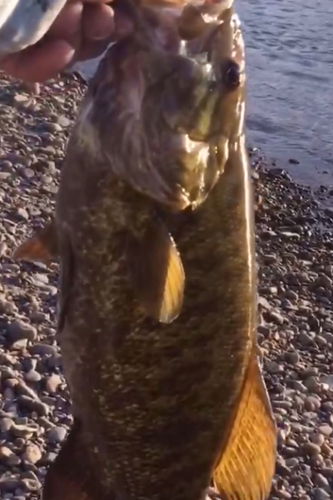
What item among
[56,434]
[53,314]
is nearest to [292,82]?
[53,314]

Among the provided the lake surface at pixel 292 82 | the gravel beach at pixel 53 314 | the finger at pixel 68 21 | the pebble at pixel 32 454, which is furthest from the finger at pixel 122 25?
the lake surface at pixel 292 82

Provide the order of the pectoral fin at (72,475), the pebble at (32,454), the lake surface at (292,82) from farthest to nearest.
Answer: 1. the lake surface at (292,82)
2. the pebble at (32,454)
3. the pectoral fin at (72,475)

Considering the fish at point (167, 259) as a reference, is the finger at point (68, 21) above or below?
above

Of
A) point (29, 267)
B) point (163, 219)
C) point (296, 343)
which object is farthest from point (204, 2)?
point (296, 343)

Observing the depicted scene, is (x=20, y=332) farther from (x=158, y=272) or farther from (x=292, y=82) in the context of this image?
(x=292, y=82)

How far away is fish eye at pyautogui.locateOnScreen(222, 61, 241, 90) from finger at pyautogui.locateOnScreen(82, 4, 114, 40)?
0.33 m

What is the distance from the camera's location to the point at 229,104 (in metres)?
2.81

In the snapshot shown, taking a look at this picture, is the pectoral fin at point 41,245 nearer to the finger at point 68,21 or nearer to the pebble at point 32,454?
the finger at point 68,21

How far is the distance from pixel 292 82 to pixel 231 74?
13902 mm

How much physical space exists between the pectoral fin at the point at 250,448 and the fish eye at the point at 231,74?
783mm

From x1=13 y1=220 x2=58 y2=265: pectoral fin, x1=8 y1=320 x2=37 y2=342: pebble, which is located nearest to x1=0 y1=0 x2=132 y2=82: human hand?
x1=13 y1=220 x2=58 y2=265: pectoral fin

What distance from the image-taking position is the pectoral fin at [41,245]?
9.84 feet

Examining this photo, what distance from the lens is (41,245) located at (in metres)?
3.01

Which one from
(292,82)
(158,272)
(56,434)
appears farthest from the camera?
(292,82)
